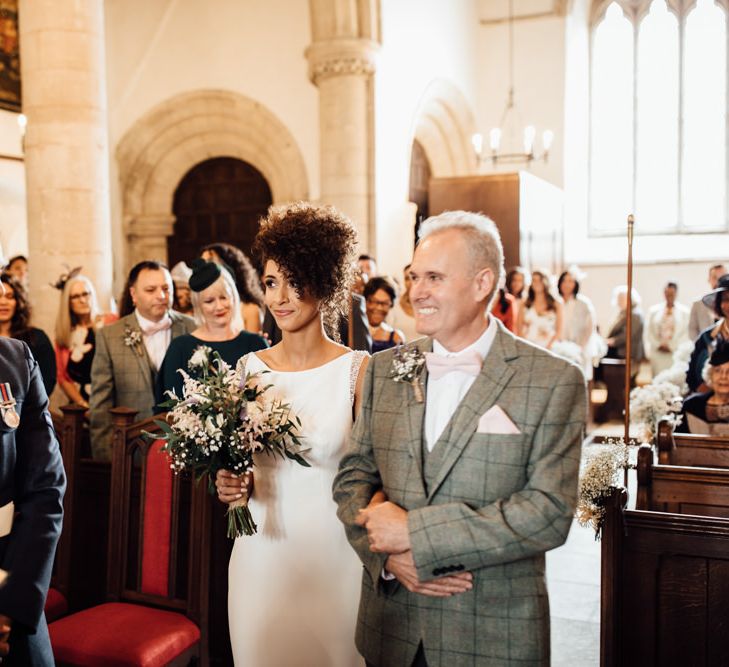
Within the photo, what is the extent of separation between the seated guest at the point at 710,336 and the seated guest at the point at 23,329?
353 centimetres

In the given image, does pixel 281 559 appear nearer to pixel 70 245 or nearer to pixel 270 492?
pixel 270 492

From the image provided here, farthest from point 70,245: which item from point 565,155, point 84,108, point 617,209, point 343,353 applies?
point 617,209

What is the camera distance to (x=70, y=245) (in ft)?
20.1

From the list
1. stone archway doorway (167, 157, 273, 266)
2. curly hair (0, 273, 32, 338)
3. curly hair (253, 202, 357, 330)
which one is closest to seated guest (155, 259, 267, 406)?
curly hair (0, 273, 32, 338)

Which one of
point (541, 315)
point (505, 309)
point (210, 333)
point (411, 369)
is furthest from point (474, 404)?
point (541, 315)

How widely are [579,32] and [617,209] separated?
9.69 feet

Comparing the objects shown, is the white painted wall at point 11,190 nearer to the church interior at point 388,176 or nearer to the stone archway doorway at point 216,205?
the church interior at point 388,176

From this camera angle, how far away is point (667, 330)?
11250 millimetres

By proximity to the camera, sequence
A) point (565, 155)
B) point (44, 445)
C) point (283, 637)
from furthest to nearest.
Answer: point (565, 155), point (283, 637), point (44, 445)

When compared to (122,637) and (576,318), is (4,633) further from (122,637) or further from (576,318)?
(576,318)

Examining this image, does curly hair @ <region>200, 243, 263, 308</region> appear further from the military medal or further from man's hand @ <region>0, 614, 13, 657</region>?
man's hand @ <region>0, 614, 13, 657</region>

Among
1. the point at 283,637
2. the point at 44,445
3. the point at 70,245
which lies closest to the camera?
the point at 44,445

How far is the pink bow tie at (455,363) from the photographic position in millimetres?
1925

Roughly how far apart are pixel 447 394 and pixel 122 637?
4.29 ft
